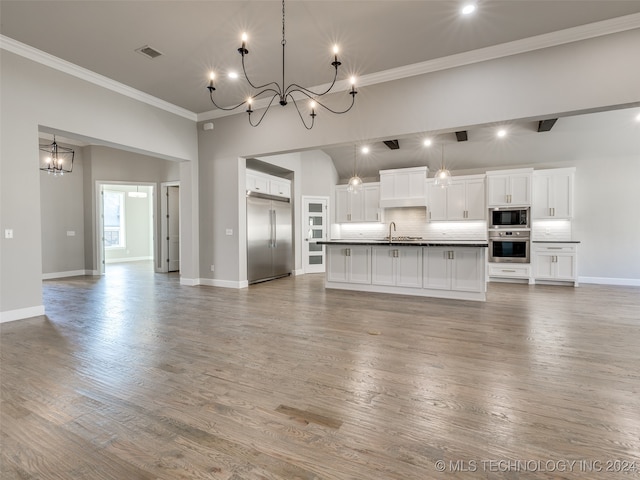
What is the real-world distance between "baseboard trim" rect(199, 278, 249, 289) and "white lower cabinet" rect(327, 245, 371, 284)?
66.4 inches

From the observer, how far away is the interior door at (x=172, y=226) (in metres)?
8.77

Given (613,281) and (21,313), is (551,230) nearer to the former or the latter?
(613,281)

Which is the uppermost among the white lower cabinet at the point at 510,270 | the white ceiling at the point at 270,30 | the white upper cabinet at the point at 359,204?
the white ceiling at the point at 270,30

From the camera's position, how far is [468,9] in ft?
10.8

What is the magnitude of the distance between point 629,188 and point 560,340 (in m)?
5.61

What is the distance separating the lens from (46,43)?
3896 mm

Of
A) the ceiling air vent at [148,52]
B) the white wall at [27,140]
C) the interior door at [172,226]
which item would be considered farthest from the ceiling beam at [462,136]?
the interior door at [172,226]

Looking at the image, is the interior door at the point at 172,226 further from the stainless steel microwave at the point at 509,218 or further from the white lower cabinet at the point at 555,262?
the white lower cabinet at the point at 555,262

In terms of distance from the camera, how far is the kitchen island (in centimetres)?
500

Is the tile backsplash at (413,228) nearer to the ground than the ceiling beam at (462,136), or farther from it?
nearer to the ground

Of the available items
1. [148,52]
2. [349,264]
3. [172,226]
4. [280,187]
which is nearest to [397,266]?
[349,264]

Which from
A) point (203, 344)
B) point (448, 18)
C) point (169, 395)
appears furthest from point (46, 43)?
point (448, 18)

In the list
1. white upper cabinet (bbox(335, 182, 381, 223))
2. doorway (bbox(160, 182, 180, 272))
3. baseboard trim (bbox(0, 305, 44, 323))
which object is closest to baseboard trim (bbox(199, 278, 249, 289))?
baseboard trim (bbox(0, 305, 44, 323))

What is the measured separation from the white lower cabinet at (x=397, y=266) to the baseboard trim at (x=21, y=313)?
16.3ft
